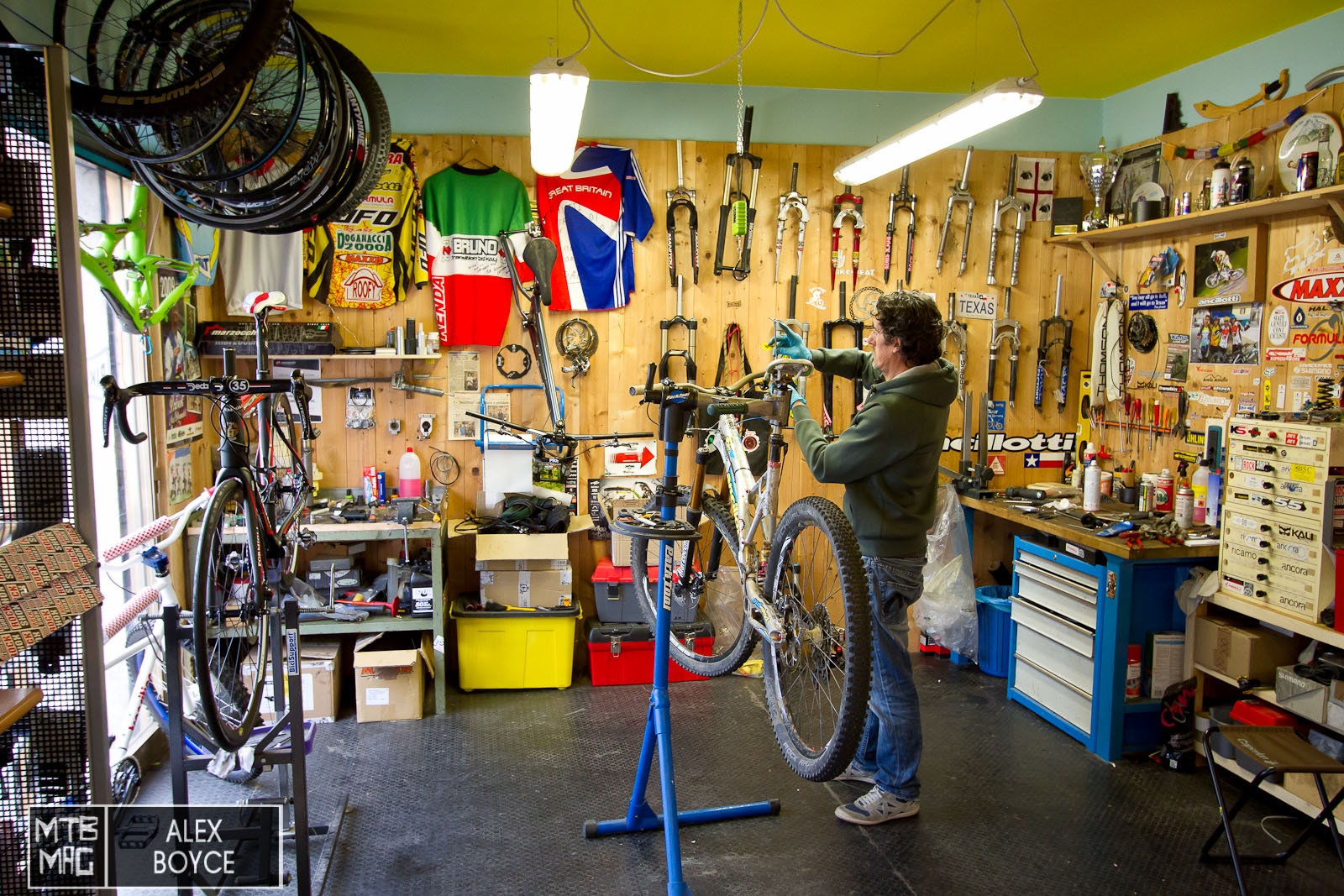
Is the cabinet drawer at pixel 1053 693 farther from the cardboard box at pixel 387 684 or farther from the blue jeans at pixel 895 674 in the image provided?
the cardboard box at pixel 387 684

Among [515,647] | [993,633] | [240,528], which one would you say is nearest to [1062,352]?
[993,633]

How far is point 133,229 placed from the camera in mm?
2801

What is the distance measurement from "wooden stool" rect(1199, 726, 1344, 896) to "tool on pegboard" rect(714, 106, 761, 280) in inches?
111

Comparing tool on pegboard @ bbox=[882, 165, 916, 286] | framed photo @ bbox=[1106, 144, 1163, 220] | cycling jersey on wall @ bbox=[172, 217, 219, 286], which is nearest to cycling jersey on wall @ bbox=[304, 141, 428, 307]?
cycling jersey on wall @ bbox=[172, 217, 219, 286]

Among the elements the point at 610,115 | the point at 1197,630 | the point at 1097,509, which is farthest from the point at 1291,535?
the point at 610,115

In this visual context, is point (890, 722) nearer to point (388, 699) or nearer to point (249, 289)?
point (388, 699)

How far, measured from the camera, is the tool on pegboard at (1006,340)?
4.46 metres

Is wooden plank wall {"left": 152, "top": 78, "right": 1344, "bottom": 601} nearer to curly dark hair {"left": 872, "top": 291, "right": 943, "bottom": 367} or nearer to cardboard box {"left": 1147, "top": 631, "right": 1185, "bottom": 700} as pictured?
cardboard box {"left": 1147, "top": 631, "right": 1185, "bottom": 700}

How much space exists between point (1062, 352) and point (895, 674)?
2.57 metres

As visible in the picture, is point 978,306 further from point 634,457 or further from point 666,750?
point 666,750

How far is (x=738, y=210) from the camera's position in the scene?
418cm

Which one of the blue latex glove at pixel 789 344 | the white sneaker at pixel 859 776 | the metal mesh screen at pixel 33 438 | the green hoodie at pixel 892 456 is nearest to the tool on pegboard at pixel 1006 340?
the green hoodie at pixel 892 456

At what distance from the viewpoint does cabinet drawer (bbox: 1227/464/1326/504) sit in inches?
106

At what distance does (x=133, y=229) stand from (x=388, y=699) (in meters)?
2.08
